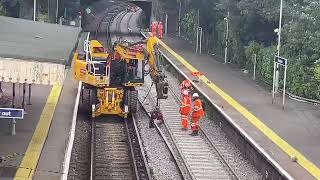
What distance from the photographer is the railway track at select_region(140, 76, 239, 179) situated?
53.8ft

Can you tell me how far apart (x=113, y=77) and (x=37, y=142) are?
5.54 m

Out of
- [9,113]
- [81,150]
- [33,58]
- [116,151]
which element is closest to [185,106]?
[116,151]

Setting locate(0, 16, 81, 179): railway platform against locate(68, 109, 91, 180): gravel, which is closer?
locate(0, 16, 81, 179): railway platform

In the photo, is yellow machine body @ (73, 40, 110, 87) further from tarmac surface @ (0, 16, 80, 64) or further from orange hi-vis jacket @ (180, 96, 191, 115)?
orange hi-vis jacket @ (180, 96, 191, 115)

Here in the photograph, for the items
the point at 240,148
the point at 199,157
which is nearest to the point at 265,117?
the point at 240,148

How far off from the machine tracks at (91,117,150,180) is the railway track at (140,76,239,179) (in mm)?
1203

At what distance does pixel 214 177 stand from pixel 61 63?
4.98 metres

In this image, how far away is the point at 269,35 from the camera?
105 ft

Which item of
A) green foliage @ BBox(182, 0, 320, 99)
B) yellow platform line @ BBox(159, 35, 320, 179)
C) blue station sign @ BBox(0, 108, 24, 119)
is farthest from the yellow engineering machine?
green foliage @ BBox(182, 0, 320, 99)

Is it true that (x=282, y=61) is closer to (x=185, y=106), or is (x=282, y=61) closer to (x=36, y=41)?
(x=185, y=106)

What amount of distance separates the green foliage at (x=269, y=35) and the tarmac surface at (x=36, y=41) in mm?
8361

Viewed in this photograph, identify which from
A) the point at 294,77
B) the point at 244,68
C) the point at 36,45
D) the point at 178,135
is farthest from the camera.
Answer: the point at 244,68

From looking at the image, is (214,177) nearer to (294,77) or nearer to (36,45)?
(36,45)

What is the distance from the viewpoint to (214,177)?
16094 mm
